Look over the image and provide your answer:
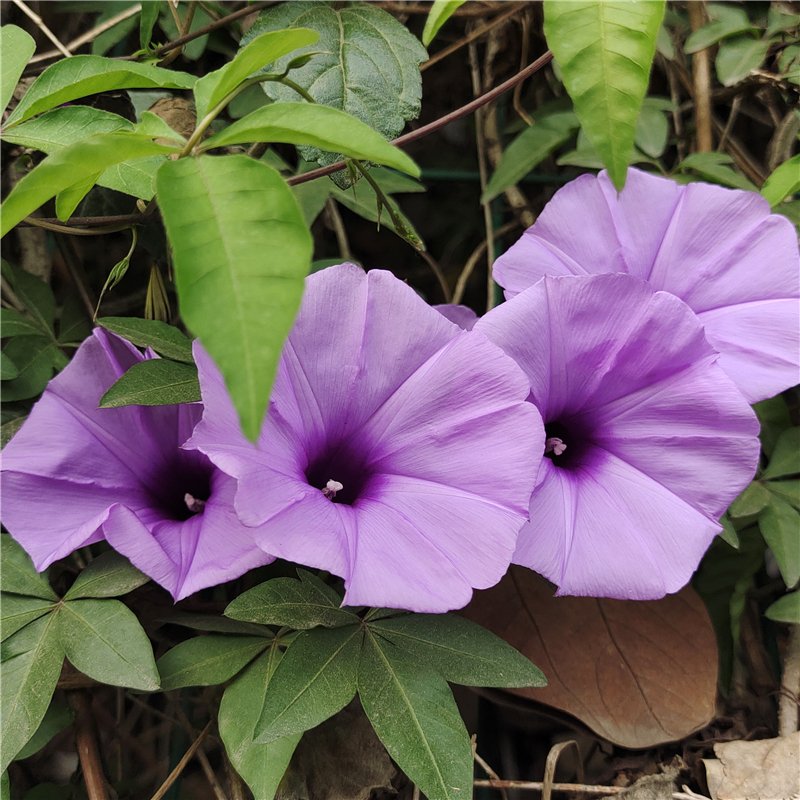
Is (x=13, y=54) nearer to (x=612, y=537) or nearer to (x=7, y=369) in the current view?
(x=7, y=369)

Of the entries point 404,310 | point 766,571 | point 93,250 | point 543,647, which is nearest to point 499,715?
point 543,647

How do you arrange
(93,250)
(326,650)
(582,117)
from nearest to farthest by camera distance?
(582,117)
(326,650)
(93,250)

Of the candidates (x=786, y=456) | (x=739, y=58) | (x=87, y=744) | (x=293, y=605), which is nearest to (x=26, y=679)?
(x=87, y=744)

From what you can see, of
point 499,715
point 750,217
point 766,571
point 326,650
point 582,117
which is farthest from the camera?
point 766,571

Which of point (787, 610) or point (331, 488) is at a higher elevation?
point (331, 488)

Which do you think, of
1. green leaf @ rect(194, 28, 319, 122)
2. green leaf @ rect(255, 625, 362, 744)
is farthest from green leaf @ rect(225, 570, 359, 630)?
green leaf @ rect(194, 28, 319, 122)

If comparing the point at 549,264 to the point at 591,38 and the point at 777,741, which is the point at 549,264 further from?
the point at 777,741
